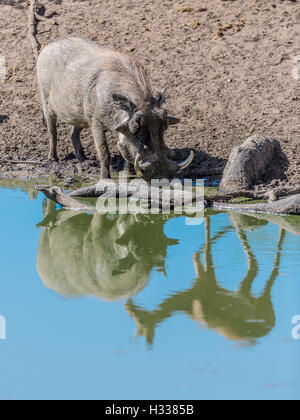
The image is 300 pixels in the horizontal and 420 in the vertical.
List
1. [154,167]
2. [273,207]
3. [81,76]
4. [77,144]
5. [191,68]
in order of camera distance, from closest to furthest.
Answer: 1. [273,207]
2. [154,167]
3. [81,76]
4. [77,144]
5. [191,68]

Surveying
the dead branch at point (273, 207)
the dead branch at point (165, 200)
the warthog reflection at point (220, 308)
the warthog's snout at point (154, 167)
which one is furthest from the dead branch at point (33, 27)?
the warthog reflection at point (220, 308)

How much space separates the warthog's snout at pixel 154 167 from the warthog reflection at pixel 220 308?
96.2 inches

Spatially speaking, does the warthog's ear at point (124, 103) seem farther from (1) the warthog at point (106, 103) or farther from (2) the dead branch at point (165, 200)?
(2) the dead branch at point (165, 200)

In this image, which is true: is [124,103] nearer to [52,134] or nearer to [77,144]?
[77,144]

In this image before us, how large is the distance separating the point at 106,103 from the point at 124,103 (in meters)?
0.43

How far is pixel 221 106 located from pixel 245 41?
6.45 feet

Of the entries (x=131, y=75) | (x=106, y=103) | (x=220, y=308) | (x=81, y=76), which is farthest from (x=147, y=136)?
(x=220, y=308)

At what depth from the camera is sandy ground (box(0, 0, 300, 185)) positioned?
9.92 meters

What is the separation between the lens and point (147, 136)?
7.96m

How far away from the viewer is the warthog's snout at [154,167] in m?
7.85

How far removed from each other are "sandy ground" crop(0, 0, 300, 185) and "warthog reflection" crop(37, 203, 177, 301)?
81.9 inches

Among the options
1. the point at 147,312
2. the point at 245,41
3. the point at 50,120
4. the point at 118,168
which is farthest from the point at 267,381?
the point at 245,41

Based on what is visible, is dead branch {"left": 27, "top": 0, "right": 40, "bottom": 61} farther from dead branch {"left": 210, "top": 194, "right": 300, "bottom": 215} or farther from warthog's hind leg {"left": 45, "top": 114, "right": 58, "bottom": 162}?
dead branch {"left": 210, "top": 194, "right": 300, "bottom": 215}

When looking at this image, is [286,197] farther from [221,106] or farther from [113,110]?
[221,106]
